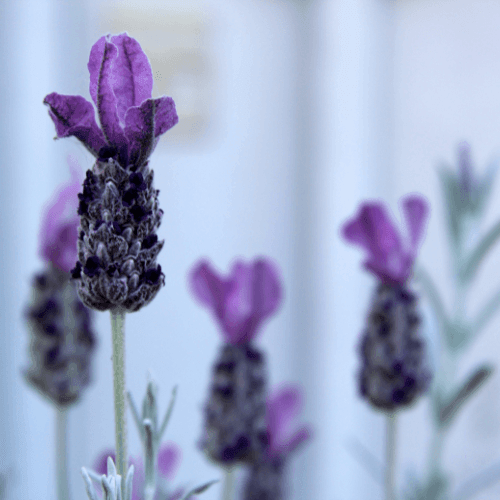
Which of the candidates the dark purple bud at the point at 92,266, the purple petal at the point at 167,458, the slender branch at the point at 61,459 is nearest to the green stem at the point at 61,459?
the slender branch at the point at 61,459

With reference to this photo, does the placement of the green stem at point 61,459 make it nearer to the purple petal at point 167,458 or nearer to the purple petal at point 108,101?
the purple petal at point 167,458

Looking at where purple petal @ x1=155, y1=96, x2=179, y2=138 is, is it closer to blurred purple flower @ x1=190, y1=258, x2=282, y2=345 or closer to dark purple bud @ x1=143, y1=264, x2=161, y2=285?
dark purple bud @ x1=143, y1=264, x2=161, y2=285

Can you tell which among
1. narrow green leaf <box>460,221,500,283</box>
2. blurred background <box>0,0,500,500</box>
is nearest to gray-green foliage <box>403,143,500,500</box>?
narrow green leaf <box>460,221,500,283</box>

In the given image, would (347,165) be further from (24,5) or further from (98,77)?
(98,77)

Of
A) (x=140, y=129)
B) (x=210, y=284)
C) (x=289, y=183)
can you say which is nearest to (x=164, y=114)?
(x=140, y=129)

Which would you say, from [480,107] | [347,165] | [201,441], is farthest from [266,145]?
[201,441]

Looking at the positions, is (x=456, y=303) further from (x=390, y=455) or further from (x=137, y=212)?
(x=137, y=212)
